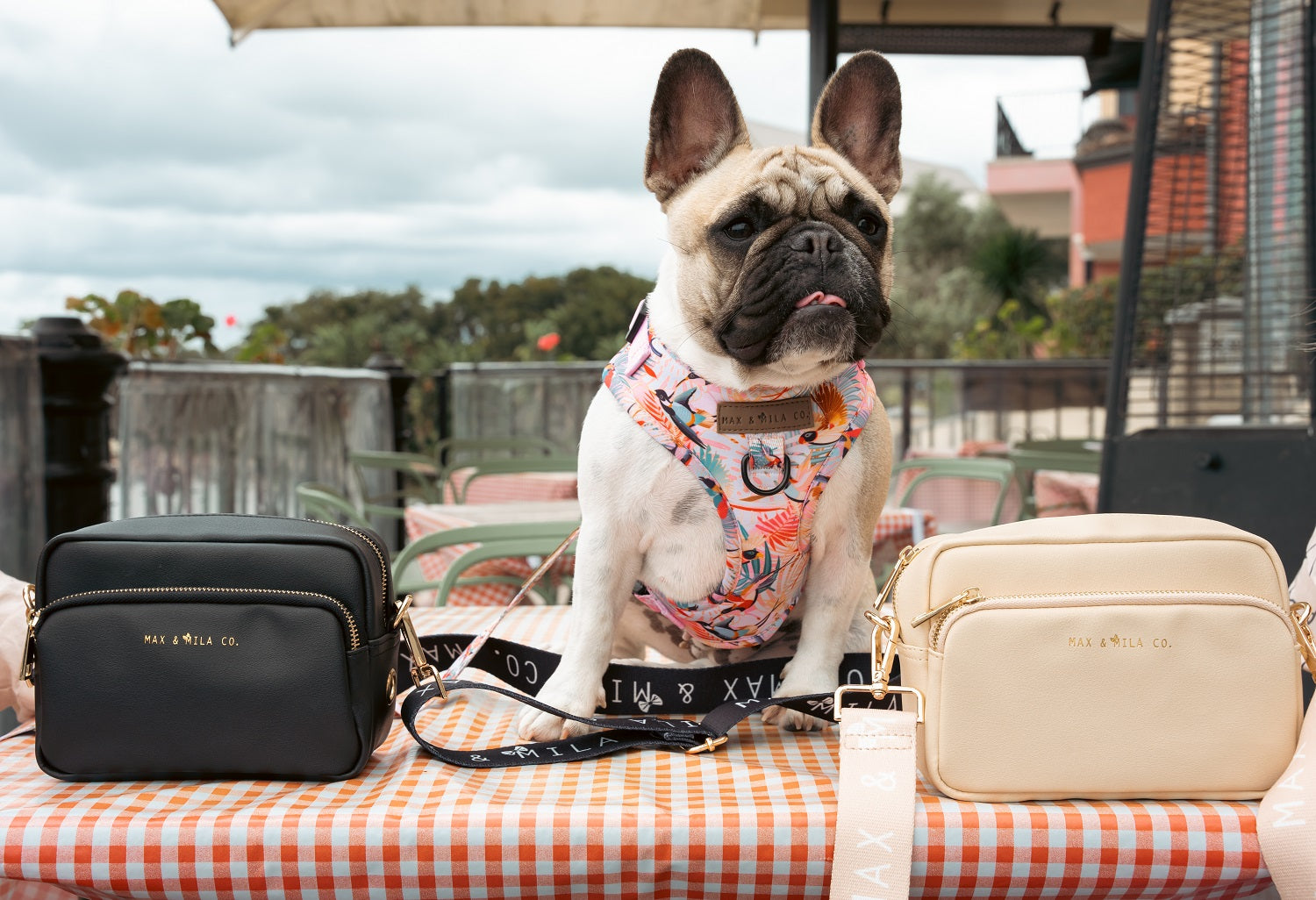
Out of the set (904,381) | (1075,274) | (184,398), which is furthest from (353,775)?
(1075,274)

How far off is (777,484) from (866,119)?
0.54 meters

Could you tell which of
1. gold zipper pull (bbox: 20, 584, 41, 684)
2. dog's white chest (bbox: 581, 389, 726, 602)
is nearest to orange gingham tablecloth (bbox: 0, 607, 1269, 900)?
gold zipper pull (bbox: 20, 584, 41, 684)

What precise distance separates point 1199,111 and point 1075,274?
2662 cm

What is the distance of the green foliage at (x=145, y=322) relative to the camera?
4.94 m

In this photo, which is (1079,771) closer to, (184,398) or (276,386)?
(184,398)

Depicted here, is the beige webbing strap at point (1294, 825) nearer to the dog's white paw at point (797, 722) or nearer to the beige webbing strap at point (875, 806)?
the beige webbing strap at point (875, 806)

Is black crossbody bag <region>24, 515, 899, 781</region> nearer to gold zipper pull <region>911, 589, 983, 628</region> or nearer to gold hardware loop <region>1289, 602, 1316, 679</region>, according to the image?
gold zipper pull <region>911, 589, 983, 628</region>

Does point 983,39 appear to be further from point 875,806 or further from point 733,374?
point 875,806

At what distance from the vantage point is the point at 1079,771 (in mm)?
901

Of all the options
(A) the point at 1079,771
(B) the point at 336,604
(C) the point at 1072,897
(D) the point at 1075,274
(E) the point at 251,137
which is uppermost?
(E) the point at 251,137

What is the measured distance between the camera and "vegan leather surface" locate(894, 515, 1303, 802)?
890mm

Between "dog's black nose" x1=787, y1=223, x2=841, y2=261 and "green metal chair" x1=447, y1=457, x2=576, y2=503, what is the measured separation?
10.7ft

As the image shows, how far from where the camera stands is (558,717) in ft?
3.78

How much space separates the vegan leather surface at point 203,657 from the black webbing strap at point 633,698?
0.15 meters
